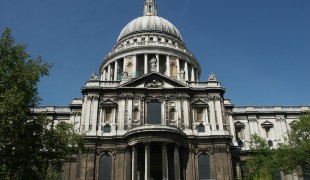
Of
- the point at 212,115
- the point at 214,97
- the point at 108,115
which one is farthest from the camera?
the point at 214,97

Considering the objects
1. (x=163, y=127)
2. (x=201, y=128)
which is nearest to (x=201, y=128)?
(x=201, y=128)

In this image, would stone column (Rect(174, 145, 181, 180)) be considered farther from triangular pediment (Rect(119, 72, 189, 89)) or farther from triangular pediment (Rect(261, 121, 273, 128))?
triangular pediment (Rect(261, 121, 273, 128))

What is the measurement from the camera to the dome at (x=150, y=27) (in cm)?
7019

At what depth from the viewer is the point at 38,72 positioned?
28.6 metres

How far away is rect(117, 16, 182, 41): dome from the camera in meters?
70.2

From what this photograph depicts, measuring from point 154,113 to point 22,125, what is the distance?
835 inches

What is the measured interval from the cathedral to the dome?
75.3 ft

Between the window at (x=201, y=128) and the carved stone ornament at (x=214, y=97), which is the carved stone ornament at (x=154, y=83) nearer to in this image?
the carved stone ornament at (x=214, y=97)

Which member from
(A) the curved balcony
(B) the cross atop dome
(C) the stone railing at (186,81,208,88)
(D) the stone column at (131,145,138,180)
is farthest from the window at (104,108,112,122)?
(B) the cross atop dome

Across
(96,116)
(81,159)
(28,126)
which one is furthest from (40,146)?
(96,116)

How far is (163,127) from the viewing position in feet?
132

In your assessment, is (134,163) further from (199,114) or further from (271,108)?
(271,108)

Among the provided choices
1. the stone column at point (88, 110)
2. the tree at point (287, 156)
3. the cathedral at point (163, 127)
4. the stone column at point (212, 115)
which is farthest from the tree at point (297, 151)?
the stone column at point (88, 110)

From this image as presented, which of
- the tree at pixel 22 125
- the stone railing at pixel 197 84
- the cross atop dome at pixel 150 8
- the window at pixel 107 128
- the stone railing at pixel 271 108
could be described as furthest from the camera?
the cross atop dome at pixel 150 8
